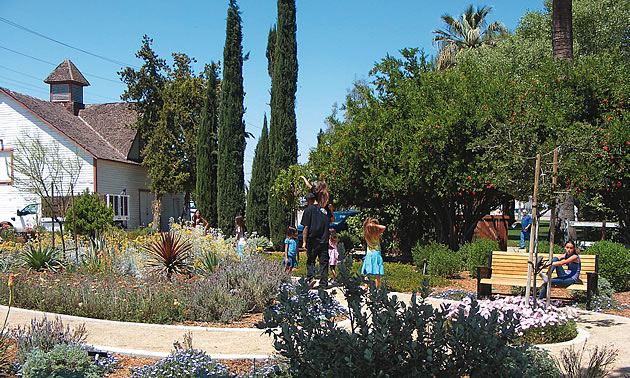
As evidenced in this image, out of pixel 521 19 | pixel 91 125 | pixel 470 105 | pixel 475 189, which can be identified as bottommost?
pixel 475 189

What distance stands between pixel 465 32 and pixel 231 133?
18590 mm

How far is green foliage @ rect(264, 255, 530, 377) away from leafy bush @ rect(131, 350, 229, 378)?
1.41 metres

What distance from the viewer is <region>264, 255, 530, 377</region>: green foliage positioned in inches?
140

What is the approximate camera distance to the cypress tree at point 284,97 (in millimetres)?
21797

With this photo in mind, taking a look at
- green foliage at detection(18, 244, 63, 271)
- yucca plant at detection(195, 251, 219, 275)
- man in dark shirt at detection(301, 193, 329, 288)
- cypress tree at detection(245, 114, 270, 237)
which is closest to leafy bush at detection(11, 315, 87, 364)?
yucca plant at detection(195, 251, 219, 275)

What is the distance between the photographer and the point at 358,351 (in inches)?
139

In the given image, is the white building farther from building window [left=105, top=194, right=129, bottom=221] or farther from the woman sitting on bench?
the woman sitting on bench

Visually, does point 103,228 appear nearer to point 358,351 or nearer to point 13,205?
point 13,205

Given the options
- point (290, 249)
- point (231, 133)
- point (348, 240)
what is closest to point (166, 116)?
point (231, 133)

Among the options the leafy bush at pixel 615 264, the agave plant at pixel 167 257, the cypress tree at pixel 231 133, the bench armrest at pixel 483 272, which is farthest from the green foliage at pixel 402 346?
the cypress tree at pixel 231 133


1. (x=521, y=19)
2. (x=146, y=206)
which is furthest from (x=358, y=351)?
(x=146, y=206)

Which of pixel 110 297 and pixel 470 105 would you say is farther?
pixel 470 105

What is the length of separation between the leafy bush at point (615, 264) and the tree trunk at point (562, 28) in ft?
18.6

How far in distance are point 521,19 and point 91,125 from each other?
84.3ft
